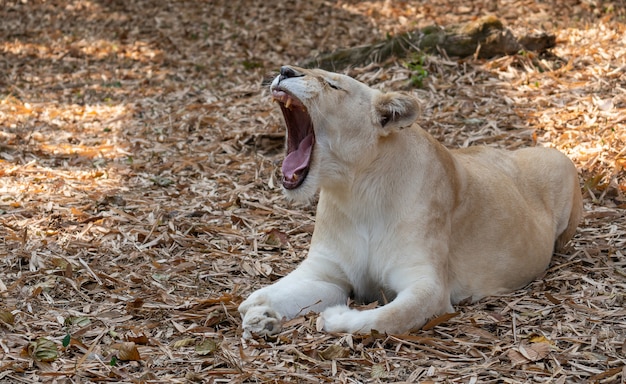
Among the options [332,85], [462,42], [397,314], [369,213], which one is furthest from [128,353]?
[462,42]

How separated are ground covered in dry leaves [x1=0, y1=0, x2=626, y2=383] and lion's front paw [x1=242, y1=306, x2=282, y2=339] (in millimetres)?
68

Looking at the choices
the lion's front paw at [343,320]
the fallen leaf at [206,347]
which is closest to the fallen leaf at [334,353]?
the lion's front paw at [343,320]

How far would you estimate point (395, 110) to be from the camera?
15.9 feet

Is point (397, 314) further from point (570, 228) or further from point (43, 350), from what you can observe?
point (570, 228)

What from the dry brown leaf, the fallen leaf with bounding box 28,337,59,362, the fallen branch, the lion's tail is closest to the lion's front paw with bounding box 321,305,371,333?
the dry brown leaf

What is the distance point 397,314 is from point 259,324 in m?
0.72

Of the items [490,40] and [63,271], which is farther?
[490,40]

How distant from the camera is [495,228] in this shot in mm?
5574

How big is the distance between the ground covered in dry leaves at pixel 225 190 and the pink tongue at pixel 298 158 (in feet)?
2.71

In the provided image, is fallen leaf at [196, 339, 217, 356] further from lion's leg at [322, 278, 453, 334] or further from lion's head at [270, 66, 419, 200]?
lion's head at [270, 66, 419, 200]

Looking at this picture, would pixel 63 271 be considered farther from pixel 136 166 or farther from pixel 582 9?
pixel 582 9

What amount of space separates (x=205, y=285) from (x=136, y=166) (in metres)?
2.93

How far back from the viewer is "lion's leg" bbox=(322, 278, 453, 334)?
4.50 meters

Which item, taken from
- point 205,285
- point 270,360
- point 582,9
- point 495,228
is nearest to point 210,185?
point 205,285
